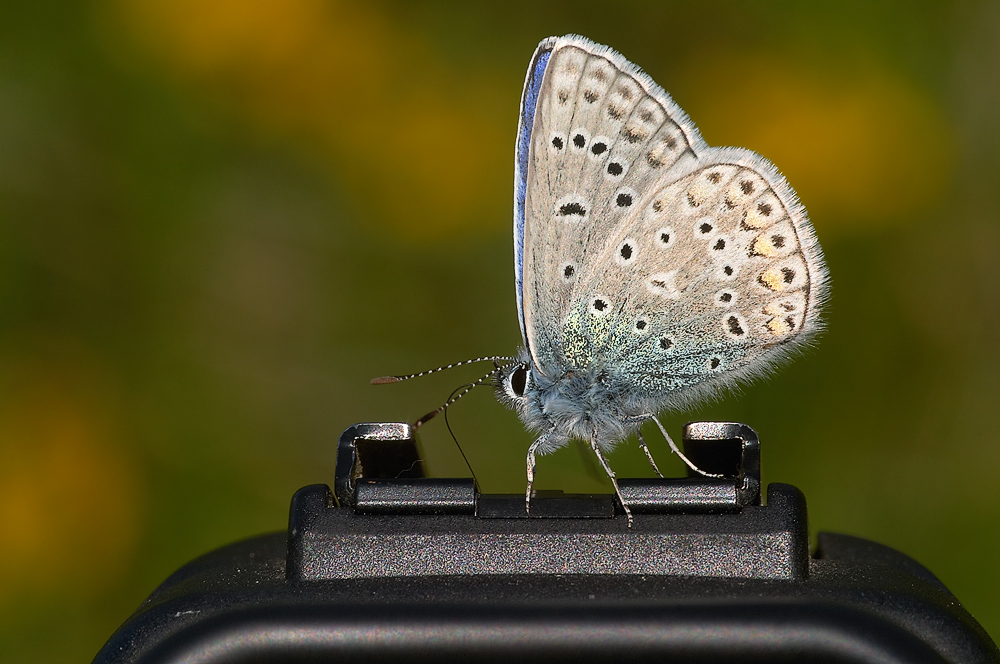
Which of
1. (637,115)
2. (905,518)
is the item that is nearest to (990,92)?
(905,518)

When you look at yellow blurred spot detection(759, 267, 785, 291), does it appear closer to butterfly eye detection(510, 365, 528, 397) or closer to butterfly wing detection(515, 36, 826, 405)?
butterfly wing detection(515, 36, 826, 405)

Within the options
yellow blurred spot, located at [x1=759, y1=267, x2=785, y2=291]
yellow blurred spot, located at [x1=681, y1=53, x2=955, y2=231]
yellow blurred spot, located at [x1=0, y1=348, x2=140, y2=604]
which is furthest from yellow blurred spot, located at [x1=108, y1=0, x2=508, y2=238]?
yellow blurred spot, located at [x1=759, y1=267, x2=785, y2=291]

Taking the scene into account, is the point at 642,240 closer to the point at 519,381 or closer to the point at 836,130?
the point at 519,381

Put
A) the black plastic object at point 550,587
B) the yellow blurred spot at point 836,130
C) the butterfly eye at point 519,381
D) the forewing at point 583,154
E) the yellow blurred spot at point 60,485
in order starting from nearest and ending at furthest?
1. the black plastic object at point 550,587
2. the forewing at point 583,154
3. the butterfly eye at point 519,381
4. the yellow blurred spot at point 60,485
5. the yellow blurred spot at point 836,130

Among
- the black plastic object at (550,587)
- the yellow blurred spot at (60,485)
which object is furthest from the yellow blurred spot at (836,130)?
the black plastic object at (550,587)

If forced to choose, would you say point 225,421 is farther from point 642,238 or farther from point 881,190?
point 881,190

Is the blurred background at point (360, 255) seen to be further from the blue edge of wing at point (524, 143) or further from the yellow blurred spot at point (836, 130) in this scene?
the blue edge of wing at point (524, 143)
